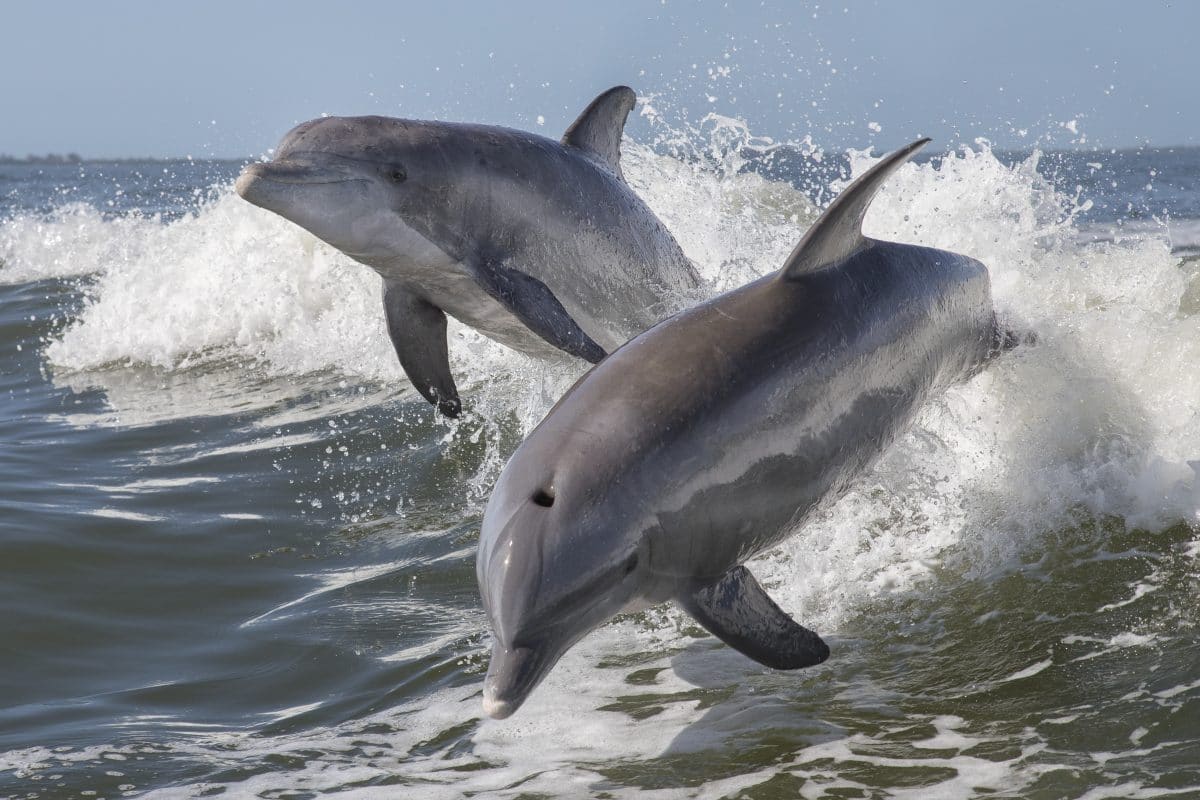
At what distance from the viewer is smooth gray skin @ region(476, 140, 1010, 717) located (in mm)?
3723

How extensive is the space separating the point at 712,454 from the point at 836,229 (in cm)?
109

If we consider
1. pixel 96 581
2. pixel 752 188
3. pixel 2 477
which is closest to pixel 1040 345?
pixel 96 581

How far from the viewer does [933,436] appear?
6000 millimetres

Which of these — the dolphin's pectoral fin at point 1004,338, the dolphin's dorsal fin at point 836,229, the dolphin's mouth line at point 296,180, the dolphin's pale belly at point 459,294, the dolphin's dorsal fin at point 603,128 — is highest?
the dolphin's dorsal fin at point 603,128

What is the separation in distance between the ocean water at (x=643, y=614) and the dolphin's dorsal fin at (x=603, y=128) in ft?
4.10

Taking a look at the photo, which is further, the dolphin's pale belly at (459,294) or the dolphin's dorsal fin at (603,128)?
the dolphin's dorsal fin at (603,128)

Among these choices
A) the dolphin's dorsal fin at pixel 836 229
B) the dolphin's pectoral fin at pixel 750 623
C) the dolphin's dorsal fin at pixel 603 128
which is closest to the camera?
the dolphin's pectoral fin at pixel 750 623

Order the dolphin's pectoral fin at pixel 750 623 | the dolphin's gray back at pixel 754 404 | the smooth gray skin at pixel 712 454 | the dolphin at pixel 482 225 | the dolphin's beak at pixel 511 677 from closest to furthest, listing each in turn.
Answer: the dolphin's beak at pixel 511 677
the smooth gray skin at pixel 712 454
the dolphin's gray back at pixel 754 404
the dolphin's pectoral fin at pixel 750 623
the dolphin at pixel 482 225

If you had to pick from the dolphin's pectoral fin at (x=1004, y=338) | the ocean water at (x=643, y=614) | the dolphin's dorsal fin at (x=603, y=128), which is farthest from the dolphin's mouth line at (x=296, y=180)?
the dolphin's pectoral fin at (x=1004, y=338)

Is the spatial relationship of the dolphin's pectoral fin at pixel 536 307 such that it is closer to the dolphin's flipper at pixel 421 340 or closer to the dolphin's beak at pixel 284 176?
the dolphin's flipper at pixel 421 340

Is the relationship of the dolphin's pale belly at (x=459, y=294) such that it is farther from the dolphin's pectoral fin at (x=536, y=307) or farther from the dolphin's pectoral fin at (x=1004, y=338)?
the dolphin's pectoral fin at (x=1004, y=338)

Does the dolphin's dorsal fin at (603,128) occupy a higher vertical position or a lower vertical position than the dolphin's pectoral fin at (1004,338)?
higher

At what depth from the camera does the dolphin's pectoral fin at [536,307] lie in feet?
20.0

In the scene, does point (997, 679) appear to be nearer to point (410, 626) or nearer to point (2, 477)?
point (410, 626)
